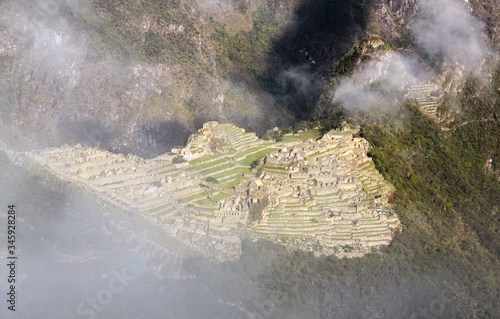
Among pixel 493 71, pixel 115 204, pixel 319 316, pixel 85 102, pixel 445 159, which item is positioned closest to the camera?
pixel 319 316

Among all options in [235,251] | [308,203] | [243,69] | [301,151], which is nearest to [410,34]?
[243,69]

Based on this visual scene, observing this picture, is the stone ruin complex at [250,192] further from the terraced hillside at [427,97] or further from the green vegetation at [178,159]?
the terraced hillside at [427,97]

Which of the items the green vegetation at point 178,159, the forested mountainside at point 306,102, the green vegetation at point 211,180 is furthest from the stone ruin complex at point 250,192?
the forested mountainside at point 306,102

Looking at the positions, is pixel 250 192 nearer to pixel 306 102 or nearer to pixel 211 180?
pixel 211 180

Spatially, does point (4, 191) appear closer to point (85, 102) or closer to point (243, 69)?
point (85, 102)

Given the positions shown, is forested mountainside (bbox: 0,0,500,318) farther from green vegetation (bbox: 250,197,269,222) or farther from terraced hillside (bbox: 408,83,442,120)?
green vegetation (bbox: 250,197,269,222)

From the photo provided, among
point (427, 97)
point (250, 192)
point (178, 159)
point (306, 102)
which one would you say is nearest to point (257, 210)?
point (250, 192)

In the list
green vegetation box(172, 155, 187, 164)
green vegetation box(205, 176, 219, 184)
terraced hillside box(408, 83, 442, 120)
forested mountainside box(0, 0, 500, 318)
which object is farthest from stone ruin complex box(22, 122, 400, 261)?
terraced hillside box(408, 83, 442, 120)
